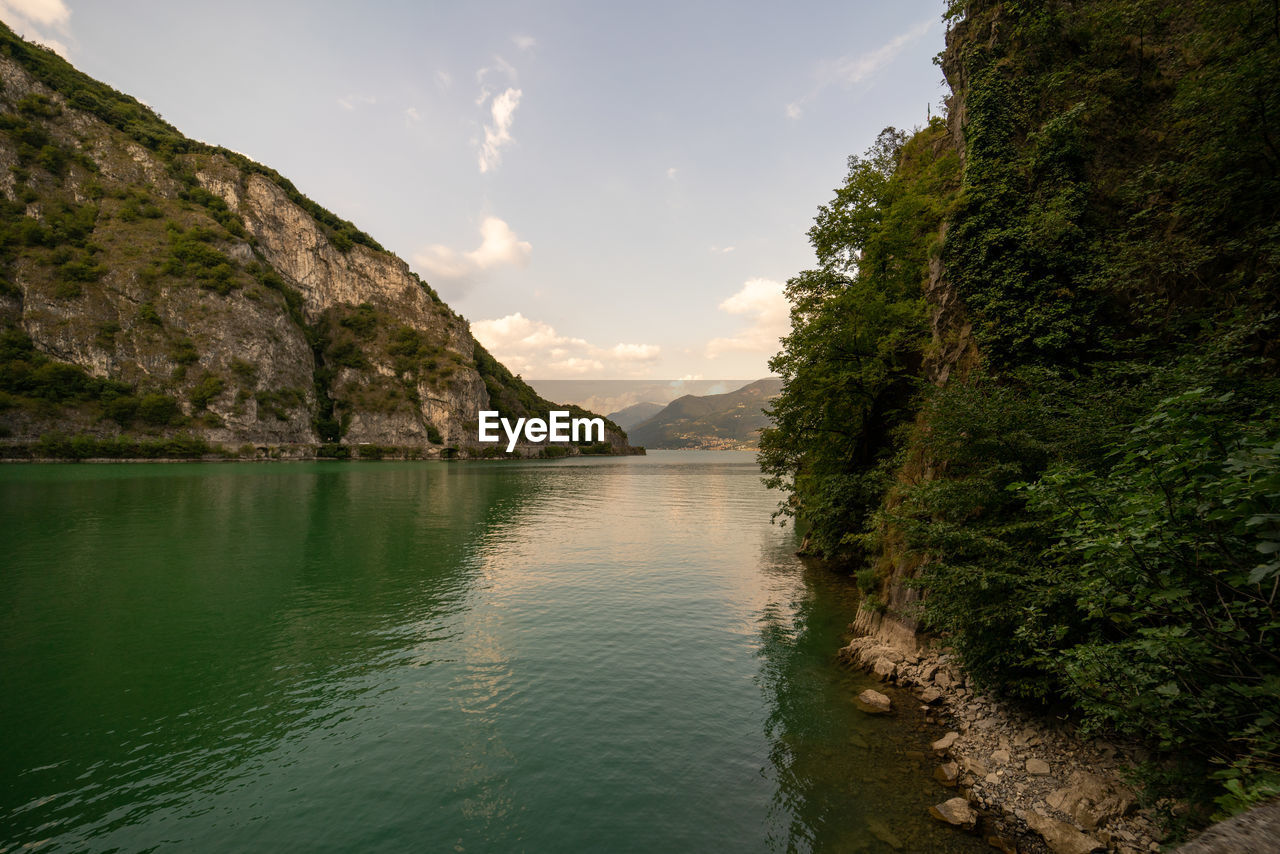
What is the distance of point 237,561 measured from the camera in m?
28.7

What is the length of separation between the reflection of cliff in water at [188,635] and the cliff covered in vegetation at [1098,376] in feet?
56.3

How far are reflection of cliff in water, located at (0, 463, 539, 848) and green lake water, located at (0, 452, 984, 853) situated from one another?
0.09 m

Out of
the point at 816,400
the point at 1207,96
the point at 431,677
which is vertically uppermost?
the point at 1207,96

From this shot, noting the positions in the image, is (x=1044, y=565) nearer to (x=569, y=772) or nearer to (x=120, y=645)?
(x=569, y=772)

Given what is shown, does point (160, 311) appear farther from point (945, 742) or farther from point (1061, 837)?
point (1061, 837)

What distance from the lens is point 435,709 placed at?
537 inches

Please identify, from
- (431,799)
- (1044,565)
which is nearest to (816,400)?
(1044,565)

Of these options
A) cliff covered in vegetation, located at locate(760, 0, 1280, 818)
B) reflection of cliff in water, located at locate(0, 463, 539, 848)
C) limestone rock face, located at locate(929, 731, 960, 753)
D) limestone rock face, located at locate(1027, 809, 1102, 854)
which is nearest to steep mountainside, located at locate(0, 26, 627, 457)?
reflection of cliff in water, located at locate(0, 463, 539, 848)

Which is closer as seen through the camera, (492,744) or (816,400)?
(492,744)

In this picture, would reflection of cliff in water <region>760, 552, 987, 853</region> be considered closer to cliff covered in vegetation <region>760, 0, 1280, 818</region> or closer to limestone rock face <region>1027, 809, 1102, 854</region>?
limestone rock face <region>1027, 809, 1102, 854</region>

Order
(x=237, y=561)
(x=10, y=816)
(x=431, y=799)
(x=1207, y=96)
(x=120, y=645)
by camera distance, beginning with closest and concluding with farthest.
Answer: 1. (x=10, y=816)
2. (x=431, y=799)
3. (x=1207, y=96)
4. (x=120, y=645)
5. (x=237, y=561)

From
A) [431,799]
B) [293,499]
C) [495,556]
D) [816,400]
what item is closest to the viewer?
[431,799]

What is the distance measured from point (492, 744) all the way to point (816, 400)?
2147 cm

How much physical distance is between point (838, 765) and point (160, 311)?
635 ft
